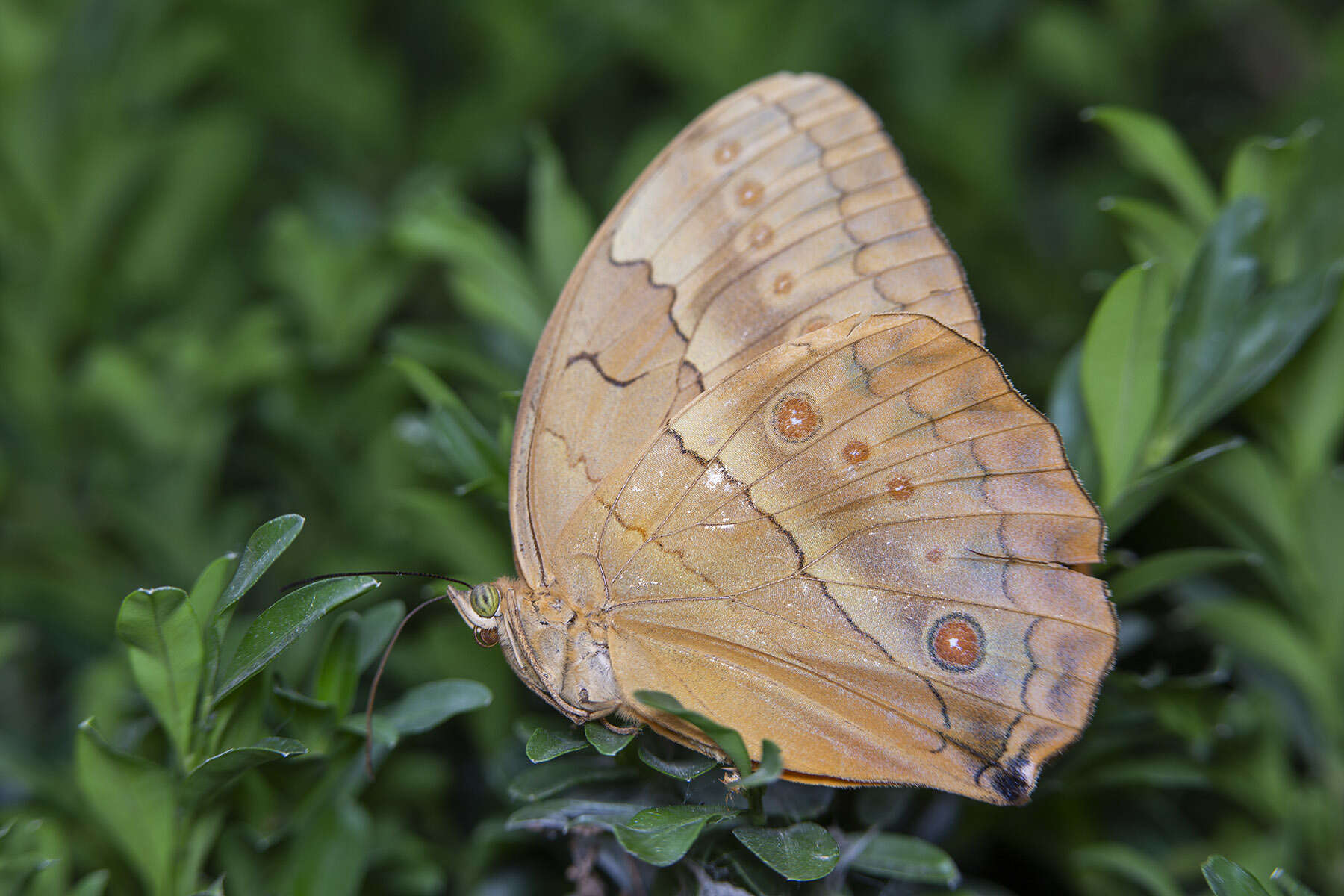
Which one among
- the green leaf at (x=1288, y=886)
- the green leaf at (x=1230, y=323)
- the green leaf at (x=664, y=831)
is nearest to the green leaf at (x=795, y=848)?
the green leaf at (x=664, y=831)

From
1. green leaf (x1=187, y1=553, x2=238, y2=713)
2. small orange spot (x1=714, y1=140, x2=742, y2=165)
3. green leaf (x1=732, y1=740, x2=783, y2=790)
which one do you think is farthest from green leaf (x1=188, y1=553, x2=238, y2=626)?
small orange spot (x1=714, y1=140, x2=742, y2=165)

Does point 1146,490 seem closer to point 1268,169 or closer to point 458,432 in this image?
point 1268,169

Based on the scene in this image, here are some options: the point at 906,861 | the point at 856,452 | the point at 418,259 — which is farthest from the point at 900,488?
the point at 418,259

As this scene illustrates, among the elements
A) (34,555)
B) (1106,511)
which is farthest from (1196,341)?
(34,555)

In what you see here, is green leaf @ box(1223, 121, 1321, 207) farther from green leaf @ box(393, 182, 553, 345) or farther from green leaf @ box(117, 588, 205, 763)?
green leaf @ box(117, 588, 205, 763)

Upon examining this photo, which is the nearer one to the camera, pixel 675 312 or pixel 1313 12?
pixel 675 312

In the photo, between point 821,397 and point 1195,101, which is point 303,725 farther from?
point 1195,101
